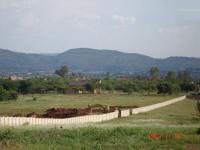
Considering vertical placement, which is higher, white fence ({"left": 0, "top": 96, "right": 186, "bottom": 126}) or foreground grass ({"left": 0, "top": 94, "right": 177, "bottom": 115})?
white fence ({"left": 0, "top": 96, "right": 186, "bottom": 126})

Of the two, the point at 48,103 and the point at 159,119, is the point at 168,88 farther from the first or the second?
A: the point at 159,119

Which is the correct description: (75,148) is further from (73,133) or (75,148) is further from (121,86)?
(121,86)

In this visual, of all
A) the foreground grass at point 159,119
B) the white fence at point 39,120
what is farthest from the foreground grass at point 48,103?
the white fence at point 39,120

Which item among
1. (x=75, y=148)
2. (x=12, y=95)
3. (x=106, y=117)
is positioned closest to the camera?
(x=75, y=148)

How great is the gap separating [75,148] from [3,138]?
10.2 ft

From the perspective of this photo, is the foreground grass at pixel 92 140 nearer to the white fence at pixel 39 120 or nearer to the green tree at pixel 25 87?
the white fence at pixel 39 120

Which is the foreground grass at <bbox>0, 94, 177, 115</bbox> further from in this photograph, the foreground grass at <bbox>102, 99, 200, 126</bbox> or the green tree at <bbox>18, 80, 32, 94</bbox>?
the green tree at <bbox>18, 80, 32, 94</bbox>

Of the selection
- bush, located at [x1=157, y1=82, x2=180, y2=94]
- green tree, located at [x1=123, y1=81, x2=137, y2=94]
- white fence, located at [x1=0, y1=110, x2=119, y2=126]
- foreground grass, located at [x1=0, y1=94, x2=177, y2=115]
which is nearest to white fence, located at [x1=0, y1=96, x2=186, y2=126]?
white fence, located at [x1=0, y1=110, x2=119, y2=126]

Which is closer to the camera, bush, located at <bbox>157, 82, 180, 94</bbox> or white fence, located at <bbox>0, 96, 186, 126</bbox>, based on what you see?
white fence, located at <bbox>0, 96, 186, 126</bbox>

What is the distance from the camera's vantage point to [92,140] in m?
20.2

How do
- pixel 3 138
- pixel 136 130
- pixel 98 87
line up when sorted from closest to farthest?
pixel 3 138 < pixel 136 130 < pixel 98 87

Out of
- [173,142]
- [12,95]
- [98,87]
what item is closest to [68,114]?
[173,142]

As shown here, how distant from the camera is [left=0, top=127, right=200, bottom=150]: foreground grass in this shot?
18.4 m

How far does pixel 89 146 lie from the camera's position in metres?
18.4
